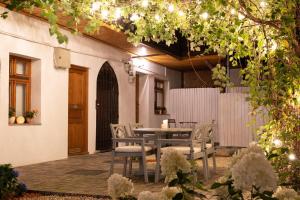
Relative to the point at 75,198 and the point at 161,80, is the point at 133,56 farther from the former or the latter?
the point at 75,198

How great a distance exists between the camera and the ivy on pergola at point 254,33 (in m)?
2.63

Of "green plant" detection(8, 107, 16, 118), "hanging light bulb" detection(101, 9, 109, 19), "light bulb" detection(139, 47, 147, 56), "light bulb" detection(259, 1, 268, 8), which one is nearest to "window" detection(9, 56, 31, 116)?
"green plant" detection(8, 107, 16, 118)

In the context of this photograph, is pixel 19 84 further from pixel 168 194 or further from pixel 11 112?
pixel 168 194

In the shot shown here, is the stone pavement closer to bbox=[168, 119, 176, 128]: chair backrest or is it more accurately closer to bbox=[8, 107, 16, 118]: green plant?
bbox=[8, 107, 16, 118]: green plant

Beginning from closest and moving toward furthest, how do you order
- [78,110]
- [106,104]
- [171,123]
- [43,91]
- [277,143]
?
[277,143]
[43,91]
[78,110]
[106,104]
[171,123]

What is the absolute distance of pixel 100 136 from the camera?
9.98 meters

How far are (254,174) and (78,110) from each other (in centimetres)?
841

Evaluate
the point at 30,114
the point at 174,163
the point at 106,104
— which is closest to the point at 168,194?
the point at 174,163

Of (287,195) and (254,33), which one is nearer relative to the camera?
(287,195)

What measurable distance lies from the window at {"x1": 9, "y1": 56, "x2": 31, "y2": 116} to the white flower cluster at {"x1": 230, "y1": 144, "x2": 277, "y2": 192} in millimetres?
6882

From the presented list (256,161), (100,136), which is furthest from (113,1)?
(100,136)

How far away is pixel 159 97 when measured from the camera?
14.6 metres

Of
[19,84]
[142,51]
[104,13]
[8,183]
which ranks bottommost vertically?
[8,183]

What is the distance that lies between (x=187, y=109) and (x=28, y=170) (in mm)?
7029
